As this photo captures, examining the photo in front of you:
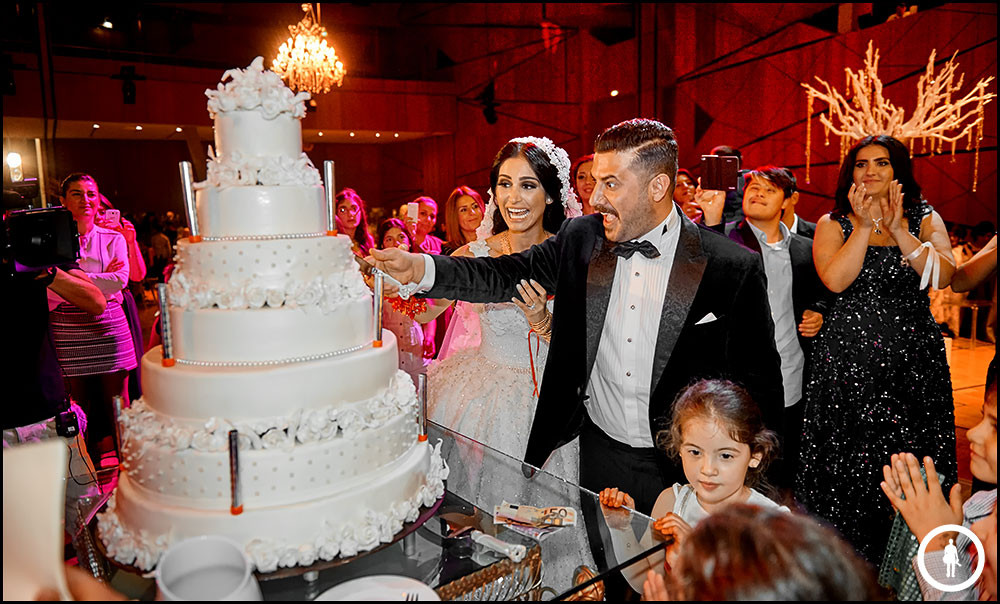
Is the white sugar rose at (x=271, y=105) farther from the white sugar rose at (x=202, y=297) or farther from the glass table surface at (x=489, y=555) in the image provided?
the glass table surface at (x=489, y=555)

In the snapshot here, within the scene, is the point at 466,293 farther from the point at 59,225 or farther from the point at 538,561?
the point at 59,225

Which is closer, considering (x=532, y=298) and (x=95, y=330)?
(x=532, y=298)

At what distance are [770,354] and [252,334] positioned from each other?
1.72 m

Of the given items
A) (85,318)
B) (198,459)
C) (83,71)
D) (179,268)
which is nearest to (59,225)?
(179,268)

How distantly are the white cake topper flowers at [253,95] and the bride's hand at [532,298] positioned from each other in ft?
3.82

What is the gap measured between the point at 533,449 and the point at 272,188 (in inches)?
52.7

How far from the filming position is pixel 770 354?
241 centimetres

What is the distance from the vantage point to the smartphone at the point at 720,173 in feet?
12.5

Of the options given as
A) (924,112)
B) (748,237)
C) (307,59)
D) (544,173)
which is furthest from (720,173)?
(307,59)

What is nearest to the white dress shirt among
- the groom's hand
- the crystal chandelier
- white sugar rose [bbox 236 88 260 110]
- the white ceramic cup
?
the groom's hand

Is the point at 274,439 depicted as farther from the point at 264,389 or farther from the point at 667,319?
the point at 667,319

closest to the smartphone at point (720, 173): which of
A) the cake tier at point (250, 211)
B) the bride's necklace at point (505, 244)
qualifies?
the bride's necklace at point (505, 244)

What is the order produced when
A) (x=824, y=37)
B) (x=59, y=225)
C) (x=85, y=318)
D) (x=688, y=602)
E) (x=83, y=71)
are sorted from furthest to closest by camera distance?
(x=83, y=71), (x=824, y=37), (x=85, y=318), (x=59, y=225), (x=688, y=602)

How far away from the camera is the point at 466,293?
101 inches
